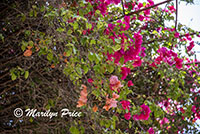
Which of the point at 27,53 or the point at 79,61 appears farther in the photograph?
the point at 27,53

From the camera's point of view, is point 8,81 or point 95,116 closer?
point 95,116

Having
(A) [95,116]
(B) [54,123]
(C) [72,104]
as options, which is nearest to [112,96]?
(A) [95,116]

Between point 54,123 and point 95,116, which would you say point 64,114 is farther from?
point 95,116

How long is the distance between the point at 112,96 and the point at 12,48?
1.69 ft

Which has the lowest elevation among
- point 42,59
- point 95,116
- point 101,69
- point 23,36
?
point 95,116

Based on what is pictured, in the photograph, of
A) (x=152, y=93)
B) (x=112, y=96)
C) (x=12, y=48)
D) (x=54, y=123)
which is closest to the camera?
(x=112, y=96)

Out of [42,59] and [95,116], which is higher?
[42,59]

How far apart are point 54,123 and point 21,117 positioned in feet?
0.54

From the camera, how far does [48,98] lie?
1272 mm

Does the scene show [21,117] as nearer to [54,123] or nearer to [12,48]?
[54,123]

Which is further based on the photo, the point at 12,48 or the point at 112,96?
the point at 12,48

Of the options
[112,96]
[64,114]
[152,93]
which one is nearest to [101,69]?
[112,96]

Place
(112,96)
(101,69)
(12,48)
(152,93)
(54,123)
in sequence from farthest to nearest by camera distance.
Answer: (152,93)
(54,123)
(12,48)
(112,96)
(101,69)

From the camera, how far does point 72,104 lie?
4.20 feet
